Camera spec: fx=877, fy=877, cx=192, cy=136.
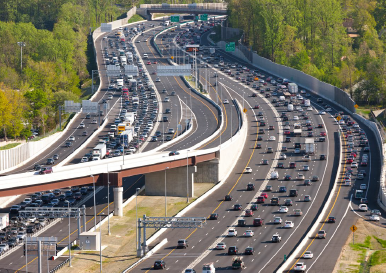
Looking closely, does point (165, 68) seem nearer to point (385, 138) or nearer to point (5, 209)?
point (385, 138)

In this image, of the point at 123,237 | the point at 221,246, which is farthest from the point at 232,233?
the point at 123,237

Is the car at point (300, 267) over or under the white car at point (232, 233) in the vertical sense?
over

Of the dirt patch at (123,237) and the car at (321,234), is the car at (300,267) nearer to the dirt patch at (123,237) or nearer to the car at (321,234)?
the car at (321,234)

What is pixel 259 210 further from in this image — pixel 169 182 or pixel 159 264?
pixel 159 264

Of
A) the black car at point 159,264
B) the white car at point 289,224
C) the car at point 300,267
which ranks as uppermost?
the car at point 300,267

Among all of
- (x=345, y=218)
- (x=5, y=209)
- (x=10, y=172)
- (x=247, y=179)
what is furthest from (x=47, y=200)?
(x=345, y=218)

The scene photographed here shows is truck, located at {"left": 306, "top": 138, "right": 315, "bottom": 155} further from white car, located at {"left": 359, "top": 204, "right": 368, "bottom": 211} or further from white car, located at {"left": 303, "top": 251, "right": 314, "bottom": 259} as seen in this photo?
white car, located at {"left": 303, "top": 251, "right": 314, "bottom": 259}

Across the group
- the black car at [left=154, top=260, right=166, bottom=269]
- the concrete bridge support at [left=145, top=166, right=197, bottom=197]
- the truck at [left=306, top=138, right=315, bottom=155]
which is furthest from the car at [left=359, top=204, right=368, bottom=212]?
the black car at [left=154, top=260, right=166, bottom=269]

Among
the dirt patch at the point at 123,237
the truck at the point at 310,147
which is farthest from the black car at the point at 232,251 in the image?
the truck at the point at 310,147
